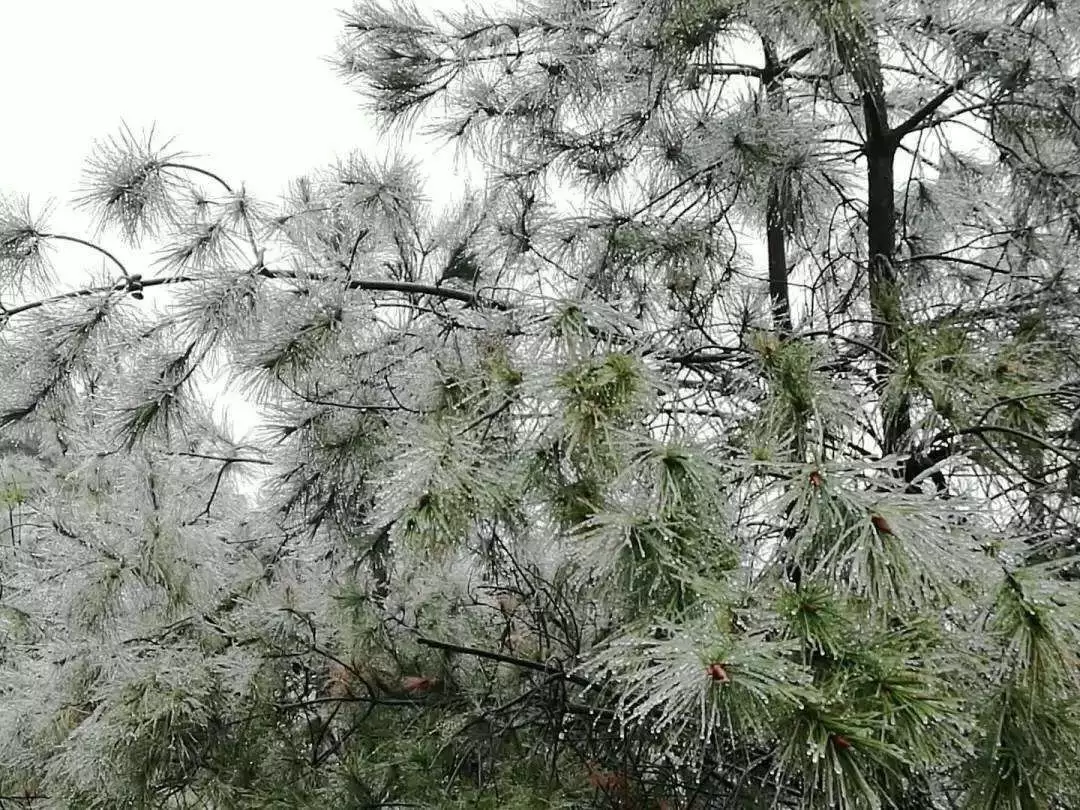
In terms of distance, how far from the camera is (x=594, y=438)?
1.24 m

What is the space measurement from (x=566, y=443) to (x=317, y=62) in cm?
161

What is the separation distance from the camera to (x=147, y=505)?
2281mm

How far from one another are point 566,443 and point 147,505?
4.37 ft

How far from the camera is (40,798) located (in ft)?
8.06

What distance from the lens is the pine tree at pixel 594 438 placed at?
1074 mm

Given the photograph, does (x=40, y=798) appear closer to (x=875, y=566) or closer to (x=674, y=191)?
(x=674, y=191)

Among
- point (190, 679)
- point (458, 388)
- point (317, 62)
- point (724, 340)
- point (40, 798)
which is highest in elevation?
point (317, 62)

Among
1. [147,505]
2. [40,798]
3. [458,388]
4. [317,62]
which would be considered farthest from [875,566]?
[40,798]

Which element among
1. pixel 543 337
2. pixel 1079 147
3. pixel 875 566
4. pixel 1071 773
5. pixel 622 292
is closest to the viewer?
pixel 875 566

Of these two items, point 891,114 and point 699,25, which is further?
point 891,114

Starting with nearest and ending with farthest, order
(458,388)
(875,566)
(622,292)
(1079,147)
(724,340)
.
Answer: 1. (875,566)
2. (458,388)
3. (1079,147)
4. (724,340)
5. (622,292)

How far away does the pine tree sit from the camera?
107 centimetres

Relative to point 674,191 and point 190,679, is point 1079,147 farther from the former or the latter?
point 190,679

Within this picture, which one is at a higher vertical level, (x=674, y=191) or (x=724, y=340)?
(x=674, y=191)
